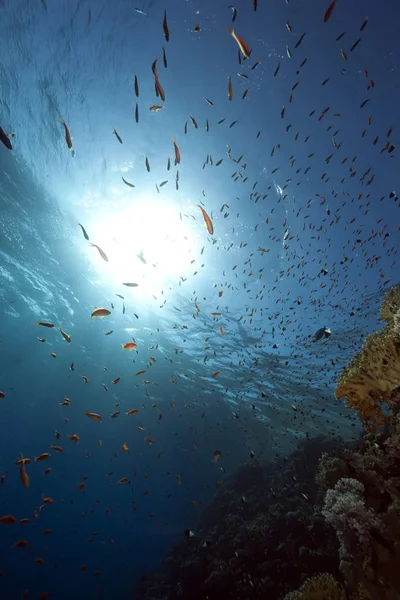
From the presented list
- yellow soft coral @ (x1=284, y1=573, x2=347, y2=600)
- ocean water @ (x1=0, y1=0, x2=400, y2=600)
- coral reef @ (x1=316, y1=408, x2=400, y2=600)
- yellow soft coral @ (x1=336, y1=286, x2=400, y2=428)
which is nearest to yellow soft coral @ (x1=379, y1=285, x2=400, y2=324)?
yellow soft coral @ (x1=336, y1=286, x2=400, y2=428)

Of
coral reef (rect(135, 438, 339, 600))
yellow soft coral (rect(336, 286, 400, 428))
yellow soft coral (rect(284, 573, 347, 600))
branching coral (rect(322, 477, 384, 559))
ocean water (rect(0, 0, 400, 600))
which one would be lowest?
coral reef (rect(135, 438, 339, 600))

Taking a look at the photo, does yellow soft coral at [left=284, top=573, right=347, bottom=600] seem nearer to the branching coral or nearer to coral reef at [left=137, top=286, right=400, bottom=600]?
coral reef at [left=137, top=286, right=400, bottom=600]

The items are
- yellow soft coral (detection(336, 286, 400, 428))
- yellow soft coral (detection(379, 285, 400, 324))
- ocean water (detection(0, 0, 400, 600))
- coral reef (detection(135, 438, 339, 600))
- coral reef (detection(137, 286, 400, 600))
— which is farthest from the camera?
ocean water (detection(0, 0, 400, 600))

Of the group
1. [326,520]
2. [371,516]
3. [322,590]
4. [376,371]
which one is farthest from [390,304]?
[322,590]

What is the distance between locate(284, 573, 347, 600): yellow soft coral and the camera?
376 centimetres

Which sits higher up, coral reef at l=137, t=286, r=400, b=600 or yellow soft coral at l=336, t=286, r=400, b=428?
yellow soft coral at l=336, t=286, r=400, b=428

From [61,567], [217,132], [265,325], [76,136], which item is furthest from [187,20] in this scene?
[61,567]

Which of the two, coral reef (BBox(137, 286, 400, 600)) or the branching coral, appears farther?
the branching coral

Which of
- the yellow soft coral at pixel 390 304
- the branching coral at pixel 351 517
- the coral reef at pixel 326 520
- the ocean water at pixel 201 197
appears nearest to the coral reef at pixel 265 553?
the coral reef at pixel 326 520

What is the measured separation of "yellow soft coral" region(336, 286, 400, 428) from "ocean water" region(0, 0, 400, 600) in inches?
177

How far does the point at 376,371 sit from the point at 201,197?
1318 cm

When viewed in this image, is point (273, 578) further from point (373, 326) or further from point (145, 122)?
point (145, 122)

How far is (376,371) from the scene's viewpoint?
3.77 metres

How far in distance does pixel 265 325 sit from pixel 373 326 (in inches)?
280
